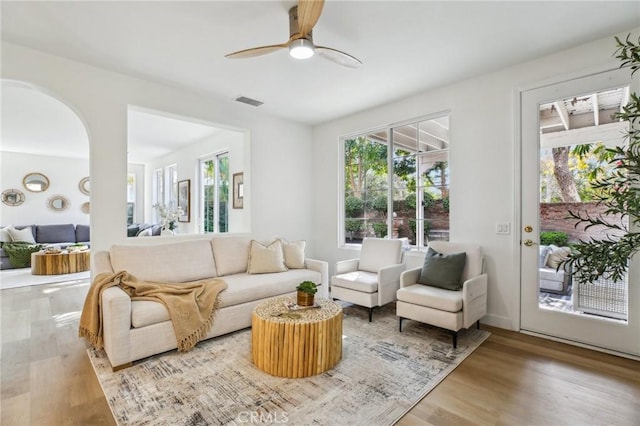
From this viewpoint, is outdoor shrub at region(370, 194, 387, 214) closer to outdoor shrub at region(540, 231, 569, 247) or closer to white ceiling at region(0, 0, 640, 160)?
white ceiling at region(0, 0, 640, 160)

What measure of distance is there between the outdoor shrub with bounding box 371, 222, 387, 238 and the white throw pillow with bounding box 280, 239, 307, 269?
1131 millimetres

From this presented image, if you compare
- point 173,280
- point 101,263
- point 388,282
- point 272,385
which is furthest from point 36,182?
point 388,282

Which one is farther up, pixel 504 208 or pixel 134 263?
pixel 504 208

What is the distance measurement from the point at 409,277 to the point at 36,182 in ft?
30.9

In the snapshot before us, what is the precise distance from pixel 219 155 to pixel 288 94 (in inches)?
113

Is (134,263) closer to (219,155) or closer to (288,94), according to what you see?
(288,94)

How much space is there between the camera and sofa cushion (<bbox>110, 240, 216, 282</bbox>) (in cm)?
298

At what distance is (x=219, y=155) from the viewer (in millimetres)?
6180

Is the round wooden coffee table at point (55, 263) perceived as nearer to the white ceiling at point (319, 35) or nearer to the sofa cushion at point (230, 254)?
the sofa cushion at point (230, 254)

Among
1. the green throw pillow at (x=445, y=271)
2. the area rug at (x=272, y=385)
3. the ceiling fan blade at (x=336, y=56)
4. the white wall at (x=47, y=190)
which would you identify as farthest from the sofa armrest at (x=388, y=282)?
the white wall at (x=47, y=190)

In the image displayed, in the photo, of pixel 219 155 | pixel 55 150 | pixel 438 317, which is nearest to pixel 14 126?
pixel 55 150

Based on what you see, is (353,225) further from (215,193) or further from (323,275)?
(215,193)

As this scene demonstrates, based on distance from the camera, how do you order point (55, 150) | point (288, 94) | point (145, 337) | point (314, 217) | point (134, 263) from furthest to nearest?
1. point (55, 150)
2. point (314, 217)
3. point (288, 94)
4. point (134, 263)
5. point (145, 337)

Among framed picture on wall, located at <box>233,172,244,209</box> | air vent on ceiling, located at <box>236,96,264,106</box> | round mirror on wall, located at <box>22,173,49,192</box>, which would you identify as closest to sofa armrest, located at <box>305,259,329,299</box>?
framed picture on wall, located at <box>233,172,244,209</box>
